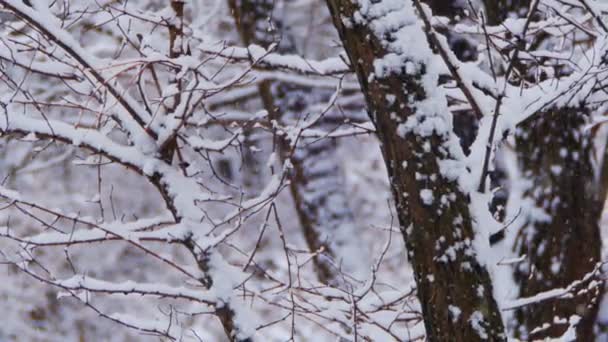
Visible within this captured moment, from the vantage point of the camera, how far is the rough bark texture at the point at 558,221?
505 cm

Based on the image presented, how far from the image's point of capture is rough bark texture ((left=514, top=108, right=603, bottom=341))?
16.6ft

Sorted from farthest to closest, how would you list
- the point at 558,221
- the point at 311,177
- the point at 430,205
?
the point at 311,177
the point at 558,221
the point at 430,205

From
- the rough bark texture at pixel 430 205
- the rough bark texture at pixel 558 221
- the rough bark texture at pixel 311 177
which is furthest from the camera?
the rough bark texture at pixel 311 177

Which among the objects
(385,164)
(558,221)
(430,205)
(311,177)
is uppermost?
(311,177)

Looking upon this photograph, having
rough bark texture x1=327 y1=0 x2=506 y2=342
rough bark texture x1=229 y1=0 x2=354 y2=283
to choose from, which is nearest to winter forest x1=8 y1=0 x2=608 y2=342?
rough bark texture x1=327 y1=0 x2=506 y2=342

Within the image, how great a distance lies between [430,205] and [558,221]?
2.34 metres

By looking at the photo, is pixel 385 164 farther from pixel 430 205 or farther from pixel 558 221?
pixel 558 221

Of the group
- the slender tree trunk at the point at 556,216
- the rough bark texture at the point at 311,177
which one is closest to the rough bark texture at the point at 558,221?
the slender tree trunk at the point at 556,216

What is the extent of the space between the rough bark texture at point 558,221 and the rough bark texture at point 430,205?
2110 mm

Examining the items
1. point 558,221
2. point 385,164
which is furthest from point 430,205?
point 558,221

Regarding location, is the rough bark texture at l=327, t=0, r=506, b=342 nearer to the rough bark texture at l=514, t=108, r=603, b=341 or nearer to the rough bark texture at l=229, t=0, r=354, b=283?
the rough bark texture at l=514, t=108, r=603, b=341

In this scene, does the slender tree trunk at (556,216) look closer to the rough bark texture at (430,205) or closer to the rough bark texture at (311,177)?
the rough bark texture at (430,205)

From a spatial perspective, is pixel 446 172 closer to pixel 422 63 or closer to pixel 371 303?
pixel 422 63

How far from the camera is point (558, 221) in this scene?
5117 mm
